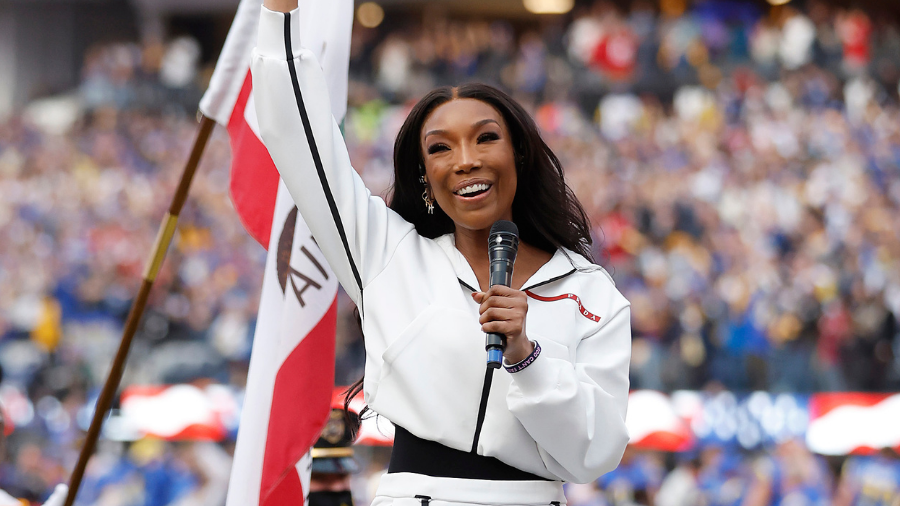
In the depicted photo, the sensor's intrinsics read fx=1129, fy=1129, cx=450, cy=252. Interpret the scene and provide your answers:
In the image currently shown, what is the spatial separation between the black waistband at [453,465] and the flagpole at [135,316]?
124 cm

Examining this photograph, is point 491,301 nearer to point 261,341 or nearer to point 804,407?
point 261,341

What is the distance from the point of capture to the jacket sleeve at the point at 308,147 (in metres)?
2.45

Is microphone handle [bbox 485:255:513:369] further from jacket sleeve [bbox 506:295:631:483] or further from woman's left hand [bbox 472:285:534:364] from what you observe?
jacket sleeve [bbox 506:295:631:483]

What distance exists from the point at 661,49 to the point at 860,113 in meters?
3.53

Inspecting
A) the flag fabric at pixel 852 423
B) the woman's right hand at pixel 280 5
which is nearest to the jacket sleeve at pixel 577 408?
the woman's right hand at pixel 280 5

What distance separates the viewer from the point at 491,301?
2.05 m

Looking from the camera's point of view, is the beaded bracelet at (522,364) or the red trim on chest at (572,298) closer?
the beaded bracelet at (522,364)

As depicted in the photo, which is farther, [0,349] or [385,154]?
[385,154]

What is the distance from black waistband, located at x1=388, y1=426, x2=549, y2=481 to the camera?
2285mm

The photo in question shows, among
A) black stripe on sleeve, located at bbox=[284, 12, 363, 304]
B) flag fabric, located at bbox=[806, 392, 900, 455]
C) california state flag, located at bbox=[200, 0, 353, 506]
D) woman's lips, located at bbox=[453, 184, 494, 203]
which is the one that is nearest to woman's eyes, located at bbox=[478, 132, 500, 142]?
woman's lips, located at bbox=[453, 184, 494, 203]

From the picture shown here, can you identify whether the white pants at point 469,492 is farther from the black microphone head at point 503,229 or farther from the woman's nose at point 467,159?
the woman's nose at point 467,159

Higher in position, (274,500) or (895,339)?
(895,339)

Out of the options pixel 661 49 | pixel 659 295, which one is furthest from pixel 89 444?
pixel 661 49

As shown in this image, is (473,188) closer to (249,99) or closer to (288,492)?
(288,492)
